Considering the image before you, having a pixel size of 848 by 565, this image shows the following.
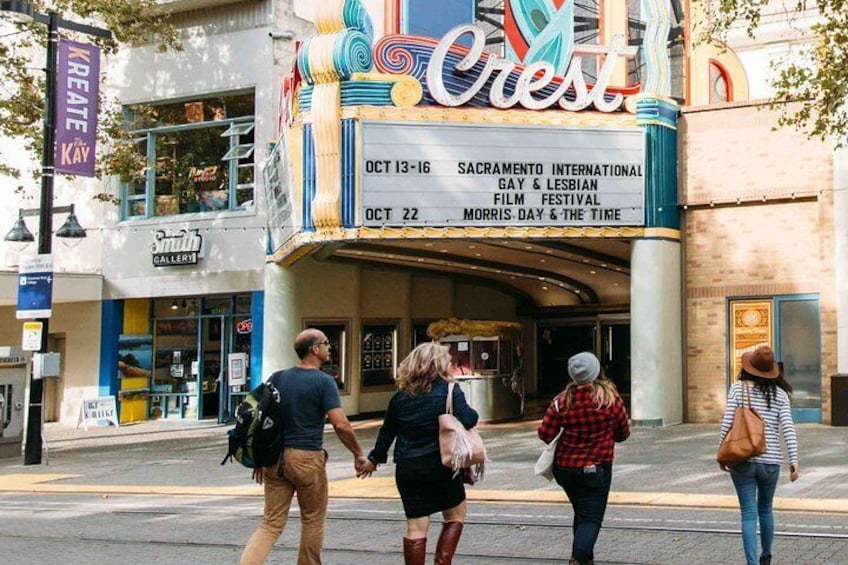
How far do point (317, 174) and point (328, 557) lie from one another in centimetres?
1191

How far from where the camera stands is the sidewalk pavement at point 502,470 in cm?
1228

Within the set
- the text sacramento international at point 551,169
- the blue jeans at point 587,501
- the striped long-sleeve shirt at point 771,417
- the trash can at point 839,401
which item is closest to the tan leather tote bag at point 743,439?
the striped long-sleeve shirt at point 771,417

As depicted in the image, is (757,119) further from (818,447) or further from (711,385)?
(818,447)

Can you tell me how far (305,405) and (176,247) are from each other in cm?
2025

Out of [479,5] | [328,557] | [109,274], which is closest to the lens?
[328,557]

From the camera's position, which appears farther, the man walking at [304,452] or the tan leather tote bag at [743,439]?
the tan leather tote bag at [743,439]

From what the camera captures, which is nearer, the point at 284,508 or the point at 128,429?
the point at 284,508

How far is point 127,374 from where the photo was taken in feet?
92.0

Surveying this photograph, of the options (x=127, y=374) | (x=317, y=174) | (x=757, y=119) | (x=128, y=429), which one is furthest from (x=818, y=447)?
(x=127, y=374)

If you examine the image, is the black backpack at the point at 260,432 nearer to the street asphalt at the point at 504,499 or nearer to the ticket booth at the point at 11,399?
the street asphalt at the point at 504,499

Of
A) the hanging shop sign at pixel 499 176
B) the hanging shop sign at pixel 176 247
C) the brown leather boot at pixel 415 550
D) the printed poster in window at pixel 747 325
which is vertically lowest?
the brown leather boot at pixel 415 550

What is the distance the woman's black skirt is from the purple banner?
44.8 feet

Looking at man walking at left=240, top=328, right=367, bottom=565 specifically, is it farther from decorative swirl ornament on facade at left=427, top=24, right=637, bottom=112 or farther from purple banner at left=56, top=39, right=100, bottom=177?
decorative swirl ornament on facade at left=427, top=24, right=637, bottom=112

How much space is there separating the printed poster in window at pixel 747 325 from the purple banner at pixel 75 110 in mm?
12601
